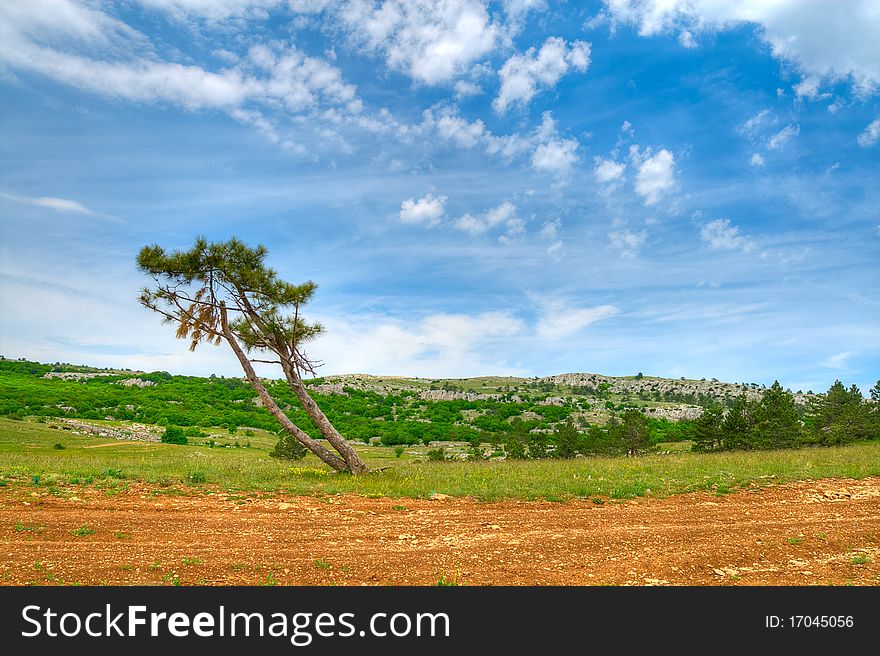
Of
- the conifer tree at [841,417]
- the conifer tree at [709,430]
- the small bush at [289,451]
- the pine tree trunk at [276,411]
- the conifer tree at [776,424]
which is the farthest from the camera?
the conifer tree at [709,430]

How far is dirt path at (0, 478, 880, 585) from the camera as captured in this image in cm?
750

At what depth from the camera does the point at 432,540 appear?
9664 millimetres

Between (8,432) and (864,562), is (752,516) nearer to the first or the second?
(864,562)

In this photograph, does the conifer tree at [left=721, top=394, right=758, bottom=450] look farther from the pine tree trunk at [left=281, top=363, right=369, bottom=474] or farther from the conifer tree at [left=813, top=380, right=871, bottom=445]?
the pine tree trunk at [left=281, top=363, right=369, bottom=474]

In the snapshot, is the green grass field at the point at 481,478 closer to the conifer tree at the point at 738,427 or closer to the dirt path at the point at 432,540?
the dirt path at the point at 432,540

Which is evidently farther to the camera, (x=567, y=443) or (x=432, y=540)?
(x=567, y=443)

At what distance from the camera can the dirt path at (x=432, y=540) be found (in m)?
7.50

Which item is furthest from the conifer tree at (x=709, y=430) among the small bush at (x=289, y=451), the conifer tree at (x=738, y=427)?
the small bush at (x=289, y=451)

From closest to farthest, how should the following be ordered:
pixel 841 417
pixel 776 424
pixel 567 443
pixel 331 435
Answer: pixel 331 435 → pixel 776 424 → pixel 567 443 → pixel 841 417

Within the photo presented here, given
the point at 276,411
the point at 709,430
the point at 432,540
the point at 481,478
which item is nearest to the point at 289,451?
the point at 276,411

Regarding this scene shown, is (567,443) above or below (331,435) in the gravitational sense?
below

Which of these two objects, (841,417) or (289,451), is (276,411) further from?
(841,417)

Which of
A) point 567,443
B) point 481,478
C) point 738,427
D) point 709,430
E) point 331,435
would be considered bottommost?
point 567,443

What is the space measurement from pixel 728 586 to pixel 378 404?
507 ft
